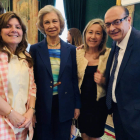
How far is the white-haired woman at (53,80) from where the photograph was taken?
1506mm

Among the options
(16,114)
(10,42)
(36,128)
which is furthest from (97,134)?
(10,42)

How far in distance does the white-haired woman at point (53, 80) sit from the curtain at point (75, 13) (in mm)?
2654

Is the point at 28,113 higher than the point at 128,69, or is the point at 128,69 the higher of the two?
the point at 128,69

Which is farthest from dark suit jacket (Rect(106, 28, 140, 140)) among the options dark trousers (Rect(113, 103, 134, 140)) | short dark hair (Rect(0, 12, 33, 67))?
short dark hair (Rect(0, 12, 33, 67))

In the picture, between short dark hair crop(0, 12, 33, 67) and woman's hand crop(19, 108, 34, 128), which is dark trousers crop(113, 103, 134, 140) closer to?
woman's hand crop(19, 108, 34, 128)

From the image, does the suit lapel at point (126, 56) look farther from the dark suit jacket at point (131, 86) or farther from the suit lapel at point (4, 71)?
the suit lapel at point (4, 71)

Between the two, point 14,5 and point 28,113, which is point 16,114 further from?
point 14,5

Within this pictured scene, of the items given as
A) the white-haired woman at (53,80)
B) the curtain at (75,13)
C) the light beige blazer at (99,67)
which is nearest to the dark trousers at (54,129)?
the white-haired woman at (53,80)

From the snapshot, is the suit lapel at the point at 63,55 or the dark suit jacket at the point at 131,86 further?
the suit lapel at the point at 63,55

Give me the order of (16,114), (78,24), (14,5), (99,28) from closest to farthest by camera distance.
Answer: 1. (16,114)
2. (99,28)
3. (78,24)
4. (14,5)

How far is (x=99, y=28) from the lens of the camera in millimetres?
1710

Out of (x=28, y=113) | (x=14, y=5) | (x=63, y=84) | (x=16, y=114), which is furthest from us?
(x=14, y=5)

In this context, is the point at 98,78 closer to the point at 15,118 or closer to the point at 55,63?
the point at 55,63

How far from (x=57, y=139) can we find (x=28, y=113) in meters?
0.52
